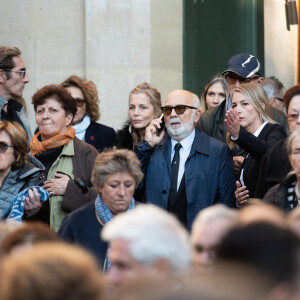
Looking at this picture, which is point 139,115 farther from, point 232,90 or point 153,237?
point 153,237

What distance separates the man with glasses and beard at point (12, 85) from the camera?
8352mm

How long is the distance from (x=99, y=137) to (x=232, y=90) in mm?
1345

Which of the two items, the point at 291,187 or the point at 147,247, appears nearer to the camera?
the point at 147,247

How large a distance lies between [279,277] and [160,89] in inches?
311

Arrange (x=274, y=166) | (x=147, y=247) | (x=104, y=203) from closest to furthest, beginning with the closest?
1. (x=147, y=247)
2. (x=104, y=203)
3. (x=274, y=166)

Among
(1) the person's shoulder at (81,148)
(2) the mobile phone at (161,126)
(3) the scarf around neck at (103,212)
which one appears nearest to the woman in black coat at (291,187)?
(3) the scarf around neck at (103,212)

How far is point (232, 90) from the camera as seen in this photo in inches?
330

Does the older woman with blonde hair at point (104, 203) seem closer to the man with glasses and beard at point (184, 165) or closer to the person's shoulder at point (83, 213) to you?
the person's shoulder at point (83, 213)

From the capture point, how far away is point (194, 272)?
10.5 ft

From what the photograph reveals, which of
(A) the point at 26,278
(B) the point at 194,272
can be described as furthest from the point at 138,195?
(A) the point at 26,278

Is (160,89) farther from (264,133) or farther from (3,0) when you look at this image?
(264,133)

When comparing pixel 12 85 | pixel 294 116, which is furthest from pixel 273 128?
pixel 12 85

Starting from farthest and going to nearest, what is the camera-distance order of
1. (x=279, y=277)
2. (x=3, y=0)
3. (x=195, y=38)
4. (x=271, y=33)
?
(x=271, y=33) → (x=195, y=38) → (x=3, y=0) → (x=279, y=277)

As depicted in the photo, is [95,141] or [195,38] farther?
[195,38]
